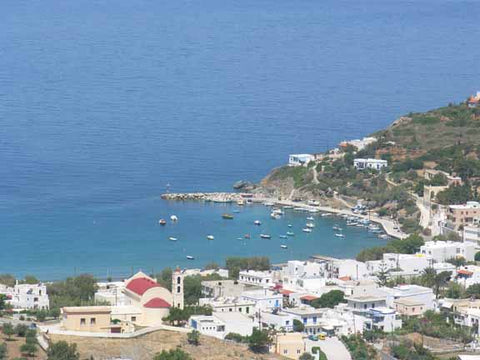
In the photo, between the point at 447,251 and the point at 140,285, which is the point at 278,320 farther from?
the point at 447,251

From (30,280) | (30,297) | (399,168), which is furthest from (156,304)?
(399,168)

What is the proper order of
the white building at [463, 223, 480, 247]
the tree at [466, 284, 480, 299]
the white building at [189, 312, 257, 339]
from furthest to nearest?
the white building at [463, 223, 480, 247]
the tree at [466, 284, 480, 299]
the white building at [189, 312, 257, 339]

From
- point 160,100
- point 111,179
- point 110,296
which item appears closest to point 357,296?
point 110,296

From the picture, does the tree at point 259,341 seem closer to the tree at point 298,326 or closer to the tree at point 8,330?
the tree at point 298,326

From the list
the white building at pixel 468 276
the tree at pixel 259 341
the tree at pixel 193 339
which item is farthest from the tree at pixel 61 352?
the white building at pixel 468 276

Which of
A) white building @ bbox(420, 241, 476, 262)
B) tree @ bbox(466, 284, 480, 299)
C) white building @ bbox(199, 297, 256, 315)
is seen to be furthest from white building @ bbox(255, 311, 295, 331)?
white building @ bbox(420, 241, 476, 262)

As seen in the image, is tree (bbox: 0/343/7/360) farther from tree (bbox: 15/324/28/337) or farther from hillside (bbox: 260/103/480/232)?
hillside (bbox: 260/103/480/232)

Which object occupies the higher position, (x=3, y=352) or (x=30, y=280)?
(x=30, y=280)
